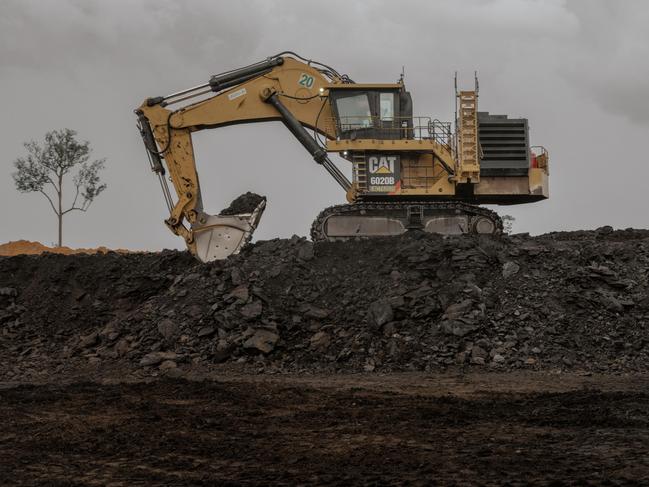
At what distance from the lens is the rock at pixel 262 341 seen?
15953 mm

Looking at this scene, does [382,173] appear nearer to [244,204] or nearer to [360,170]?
[360,170]

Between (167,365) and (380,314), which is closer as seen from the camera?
(167,365)

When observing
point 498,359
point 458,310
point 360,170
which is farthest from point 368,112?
point 498,359

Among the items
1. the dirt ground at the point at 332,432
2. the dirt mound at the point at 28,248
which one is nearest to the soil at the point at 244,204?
the dirt ground at the point at 332,432

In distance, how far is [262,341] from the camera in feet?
52.7

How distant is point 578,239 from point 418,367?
6.74 metres

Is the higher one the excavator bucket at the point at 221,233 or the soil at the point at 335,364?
the excavator bucket at the point at 221,233

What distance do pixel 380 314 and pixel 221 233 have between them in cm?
511

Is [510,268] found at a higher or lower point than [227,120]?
lower

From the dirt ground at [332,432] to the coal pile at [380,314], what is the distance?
1.24 meters

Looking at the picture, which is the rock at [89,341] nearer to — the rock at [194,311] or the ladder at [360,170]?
the rock at [194,311]

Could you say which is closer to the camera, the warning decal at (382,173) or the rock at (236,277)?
the rock at (236,277)

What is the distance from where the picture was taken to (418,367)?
15094mm

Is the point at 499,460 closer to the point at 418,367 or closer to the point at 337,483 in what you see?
the point at 337,483
